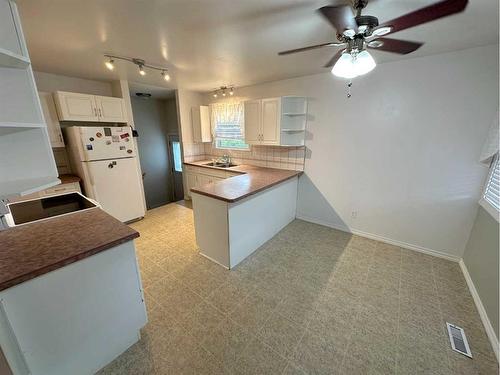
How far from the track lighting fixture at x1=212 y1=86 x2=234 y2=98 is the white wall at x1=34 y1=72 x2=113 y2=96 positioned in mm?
1841

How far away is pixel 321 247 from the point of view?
2727 millimetres

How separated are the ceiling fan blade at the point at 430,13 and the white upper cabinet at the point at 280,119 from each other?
6.39 ft

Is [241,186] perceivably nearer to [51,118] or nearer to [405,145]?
[405,145]

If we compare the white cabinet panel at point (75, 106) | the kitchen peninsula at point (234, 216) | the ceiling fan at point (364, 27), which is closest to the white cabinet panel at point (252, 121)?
the kitchen peninsula at point (234, 216)

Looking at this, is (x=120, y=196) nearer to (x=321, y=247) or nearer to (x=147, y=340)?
(x=147, y=340)

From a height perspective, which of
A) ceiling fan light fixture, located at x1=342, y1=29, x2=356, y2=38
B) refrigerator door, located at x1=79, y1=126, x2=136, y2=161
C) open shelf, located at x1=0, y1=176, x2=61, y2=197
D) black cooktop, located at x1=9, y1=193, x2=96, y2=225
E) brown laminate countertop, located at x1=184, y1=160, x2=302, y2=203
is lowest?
black cooktop, located at x1=9, y1=193, x2=96, y2=225

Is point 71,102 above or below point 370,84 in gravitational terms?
below

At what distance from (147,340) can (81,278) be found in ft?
2.47

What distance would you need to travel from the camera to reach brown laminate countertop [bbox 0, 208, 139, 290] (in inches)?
38.9

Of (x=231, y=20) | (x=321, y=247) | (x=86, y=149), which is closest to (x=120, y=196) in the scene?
(x=86, y=149)

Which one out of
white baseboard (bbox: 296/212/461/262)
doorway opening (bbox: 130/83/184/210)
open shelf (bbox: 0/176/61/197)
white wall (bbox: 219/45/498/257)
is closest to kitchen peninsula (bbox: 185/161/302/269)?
white baseboard (bbox: 296/212/461/262)

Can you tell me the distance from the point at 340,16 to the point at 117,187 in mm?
3422

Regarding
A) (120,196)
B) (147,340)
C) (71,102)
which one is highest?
(71,102)

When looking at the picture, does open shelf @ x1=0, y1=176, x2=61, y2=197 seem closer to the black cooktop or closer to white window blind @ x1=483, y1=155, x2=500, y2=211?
the black cooktop
